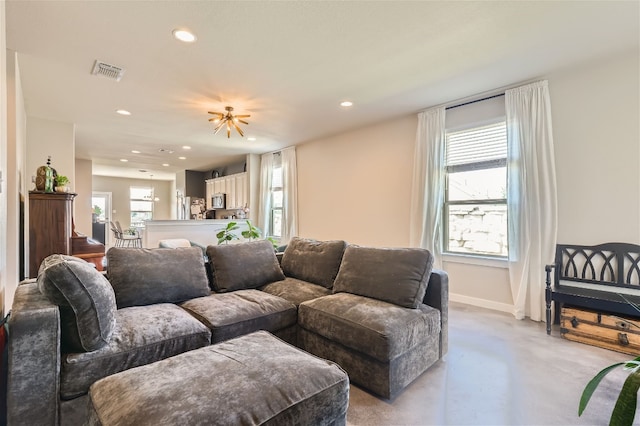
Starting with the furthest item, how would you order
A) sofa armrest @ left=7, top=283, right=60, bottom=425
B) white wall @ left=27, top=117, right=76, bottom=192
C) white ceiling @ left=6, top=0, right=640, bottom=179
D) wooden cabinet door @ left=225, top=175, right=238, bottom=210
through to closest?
wooden cabinet door @ left=225, top=175, right=238, bottom=210
white wall @ left=27, top=117, right=76, bottom=192
white ceiling @ left=6, top=0, right=640, bottom=179
sofa armrest @ left=7, top=283, right=60, bottom=425

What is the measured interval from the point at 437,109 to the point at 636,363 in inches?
152

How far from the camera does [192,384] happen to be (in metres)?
1.16

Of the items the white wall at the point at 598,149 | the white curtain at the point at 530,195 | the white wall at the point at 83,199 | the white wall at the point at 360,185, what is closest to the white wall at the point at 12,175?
the white wall at the point at 360,185

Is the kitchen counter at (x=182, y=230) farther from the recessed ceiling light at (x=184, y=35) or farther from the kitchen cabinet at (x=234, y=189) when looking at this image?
the recessed ceiling light at (x=184, y=35)

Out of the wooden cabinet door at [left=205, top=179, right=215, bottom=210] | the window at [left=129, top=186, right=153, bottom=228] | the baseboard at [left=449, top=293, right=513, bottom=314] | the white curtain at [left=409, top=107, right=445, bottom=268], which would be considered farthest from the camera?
the window at [left=129, top=186, right=153, bottom=228]

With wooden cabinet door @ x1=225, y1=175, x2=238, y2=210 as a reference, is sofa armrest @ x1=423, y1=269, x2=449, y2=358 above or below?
below

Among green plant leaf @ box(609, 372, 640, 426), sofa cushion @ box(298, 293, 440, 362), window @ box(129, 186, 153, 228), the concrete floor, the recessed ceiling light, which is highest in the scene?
the recessed ceiling light

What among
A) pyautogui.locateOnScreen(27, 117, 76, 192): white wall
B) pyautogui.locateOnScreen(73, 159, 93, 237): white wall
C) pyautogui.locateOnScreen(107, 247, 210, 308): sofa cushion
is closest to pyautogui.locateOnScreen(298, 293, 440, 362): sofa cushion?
pyautogui.locateOnScreen(107, 247, 210, 308): sofa cushion

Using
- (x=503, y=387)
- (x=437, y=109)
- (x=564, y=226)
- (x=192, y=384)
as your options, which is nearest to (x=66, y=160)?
(x=192, y=384)

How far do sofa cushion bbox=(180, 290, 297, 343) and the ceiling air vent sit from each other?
7.97 ft

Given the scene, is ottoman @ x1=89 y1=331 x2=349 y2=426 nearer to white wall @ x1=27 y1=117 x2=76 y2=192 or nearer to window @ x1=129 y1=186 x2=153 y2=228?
white wall @ x1=27 y1=117 x2=76 y2=192

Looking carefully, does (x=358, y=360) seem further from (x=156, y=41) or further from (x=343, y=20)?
(x=156, y=41)

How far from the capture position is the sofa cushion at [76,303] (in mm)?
1500

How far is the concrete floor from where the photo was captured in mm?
1702
